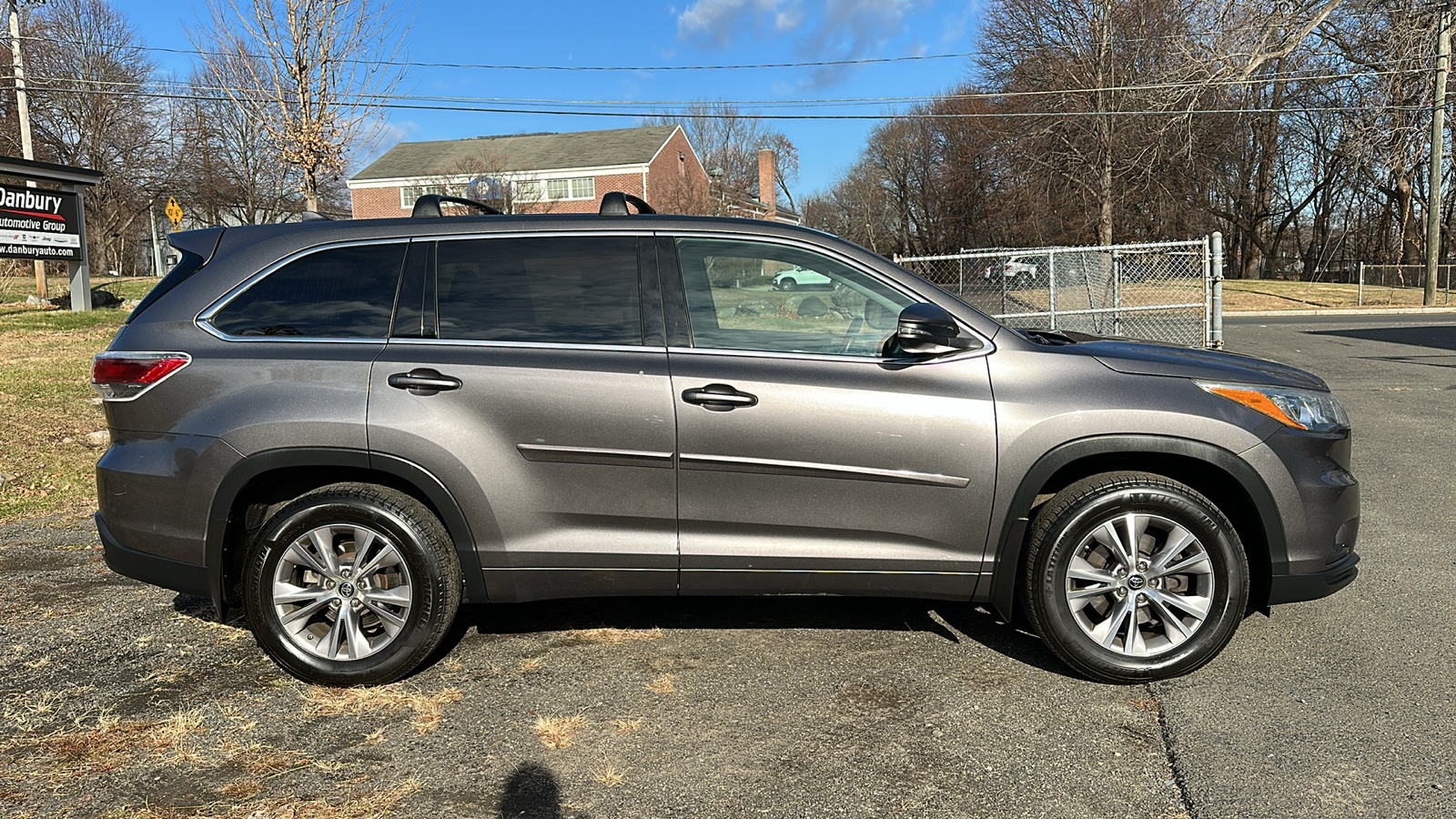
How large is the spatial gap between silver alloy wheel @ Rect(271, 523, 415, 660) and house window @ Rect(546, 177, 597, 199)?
47.4 m

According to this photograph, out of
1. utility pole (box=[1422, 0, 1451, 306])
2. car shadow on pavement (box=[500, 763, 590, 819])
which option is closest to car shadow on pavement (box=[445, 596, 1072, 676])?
car shadow on pavement (box=[500, 763, 590, 819])

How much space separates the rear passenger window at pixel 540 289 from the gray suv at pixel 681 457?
0.04ft

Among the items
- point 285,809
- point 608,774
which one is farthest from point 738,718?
point 285,809

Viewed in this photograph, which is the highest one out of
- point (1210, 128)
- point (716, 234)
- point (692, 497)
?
point (1210, 128)

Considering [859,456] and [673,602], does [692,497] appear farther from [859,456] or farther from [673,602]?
[673,602]

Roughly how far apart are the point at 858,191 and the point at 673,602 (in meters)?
71.3

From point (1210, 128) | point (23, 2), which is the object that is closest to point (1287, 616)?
point (23, 2)

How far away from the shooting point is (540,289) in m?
3.91

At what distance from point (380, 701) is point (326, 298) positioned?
1573mm

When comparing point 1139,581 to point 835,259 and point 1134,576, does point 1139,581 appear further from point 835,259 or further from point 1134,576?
point 835,259

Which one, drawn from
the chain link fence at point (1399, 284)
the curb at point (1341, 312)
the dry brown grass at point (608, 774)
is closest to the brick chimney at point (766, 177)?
the chain link fence at point (1399, 284)

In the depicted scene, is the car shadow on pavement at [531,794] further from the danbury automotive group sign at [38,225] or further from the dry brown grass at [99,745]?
the danbury automotive group sign at [38,225]

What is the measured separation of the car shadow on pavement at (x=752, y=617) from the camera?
437cm

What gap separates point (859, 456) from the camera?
3.64 metres
